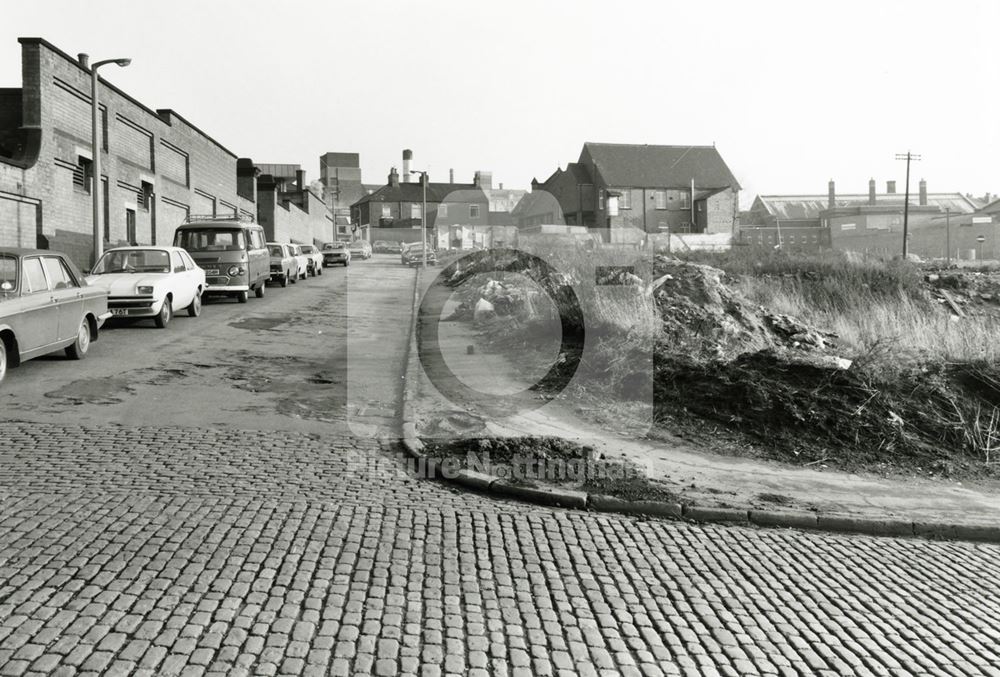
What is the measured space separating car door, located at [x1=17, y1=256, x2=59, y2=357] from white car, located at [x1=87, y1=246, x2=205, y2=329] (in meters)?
3.74

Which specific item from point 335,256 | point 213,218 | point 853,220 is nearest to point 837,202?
point 853,220

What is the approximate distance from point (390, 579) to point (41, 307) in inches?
343

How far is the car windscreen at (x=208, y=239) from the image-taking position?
73.7 feet

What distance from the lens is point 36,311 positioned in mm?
11156

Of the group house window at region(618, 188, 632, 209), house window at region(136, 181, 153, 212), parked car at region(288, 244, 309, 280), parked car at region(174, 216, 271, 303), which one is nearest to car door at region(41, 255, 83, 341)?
parked car at region(174, 216, 271, 303)

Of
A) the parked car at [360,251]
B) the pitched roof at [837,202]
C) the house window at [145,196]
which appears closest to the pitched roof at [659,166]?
the pitched roof at [837,202]

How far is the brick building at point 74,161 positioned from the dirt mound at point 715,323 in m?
17.2

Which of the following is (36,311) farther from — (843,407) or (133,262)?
(843,407)

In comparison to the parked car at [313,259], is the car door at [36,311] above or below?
below

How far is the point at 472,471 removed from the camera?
7289 mm

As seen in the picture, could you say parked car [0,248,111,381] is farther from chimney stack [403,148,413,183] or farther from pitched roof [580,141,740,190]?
chimney stack [403,148,413,183]

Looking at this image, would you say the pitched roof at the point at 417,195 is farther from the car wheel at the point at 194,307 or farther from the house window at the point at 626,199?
the car wheel at the point at 194,307

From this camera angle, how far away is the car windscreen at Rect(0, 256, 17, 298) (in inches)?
422

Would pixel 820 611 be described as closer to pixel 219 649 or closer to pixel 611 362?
pixel 219 649
